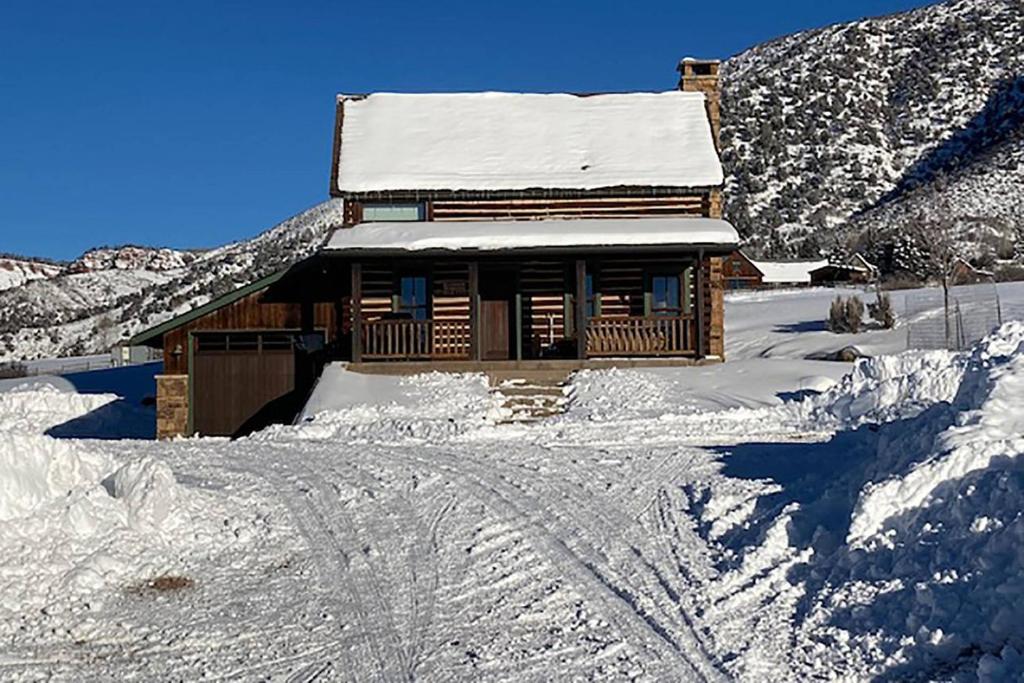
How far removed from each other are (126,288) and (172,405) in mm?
77385

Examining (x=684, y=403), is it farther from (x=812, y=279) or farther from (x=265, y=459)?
(x=812, y=279)

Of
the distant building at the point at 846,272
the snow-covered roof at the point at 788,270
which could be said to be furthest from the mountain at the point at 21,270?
the distant building at the point at 846,272

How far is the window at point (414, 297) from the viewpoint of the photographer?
26.1 metres

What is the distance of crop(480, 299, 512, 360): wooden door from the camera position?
26.1 meters

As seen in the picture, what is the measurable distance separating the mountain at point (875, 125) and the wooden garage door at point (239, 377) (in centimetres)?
4261

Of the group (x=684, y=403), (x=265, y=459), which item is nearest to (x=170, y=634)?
(x=265, y=459)

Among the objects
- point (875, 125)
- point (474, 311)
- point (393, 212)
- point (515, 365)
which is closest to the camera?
point (515, 365)

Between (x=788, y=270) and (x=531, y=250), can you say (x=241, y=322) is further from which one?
(x=788, y=270)

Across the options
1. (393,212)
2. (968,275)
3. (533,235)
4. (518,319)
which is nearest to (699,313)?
(533,235)

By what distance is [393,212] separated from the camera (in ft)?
88.1

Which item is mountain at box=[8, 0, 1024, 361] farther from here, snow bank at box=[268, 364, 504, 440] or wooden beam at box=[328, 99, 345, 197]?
snow bank at box=[268, 364, 504, 440]

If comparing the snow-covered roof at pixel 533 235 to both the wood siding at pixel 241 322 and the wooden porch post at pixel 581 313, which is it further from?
the wood siding at pixel 241 322

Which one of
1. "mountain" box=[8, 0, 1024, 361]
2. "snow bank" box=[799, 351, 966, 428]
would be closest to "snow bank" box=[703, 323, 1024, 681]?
"snow bank" box=[799, 351, 966, 428]

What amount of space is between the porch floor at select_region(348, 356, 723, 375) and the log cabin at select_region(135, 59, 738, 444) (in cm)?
4
